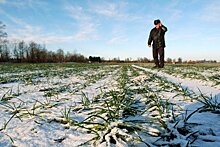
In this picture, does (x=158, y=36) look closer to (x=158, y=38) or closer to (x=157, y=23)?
(x=158, y=38)

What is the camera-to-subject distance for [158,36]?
33.1 ft

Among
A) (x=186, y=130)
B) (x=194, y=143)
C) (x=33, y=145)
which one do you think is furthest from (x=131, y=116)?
(x=33, y=145)

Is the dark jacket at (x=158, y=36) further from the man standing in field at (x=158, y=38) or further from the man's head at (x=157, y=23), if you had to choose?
the man's head at (x=157, y=23)

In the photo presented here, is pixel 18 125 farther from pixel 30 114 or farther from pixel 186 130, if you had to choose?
pixel 186 130

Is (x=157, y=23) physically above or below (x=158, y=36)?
above

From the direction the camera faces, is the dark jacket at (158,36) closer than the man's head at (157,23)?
No

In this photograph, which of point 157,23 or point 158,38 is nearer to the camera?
point 157,23

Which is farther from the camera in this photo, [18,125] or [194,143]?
[18,125]

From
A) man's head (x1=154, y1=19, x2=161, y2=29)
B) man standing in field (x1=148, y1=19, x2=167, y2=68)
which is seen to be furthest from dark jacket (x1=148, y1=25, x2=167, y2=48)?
man's head (x1=154, y1=19, x2=161, y2=29)

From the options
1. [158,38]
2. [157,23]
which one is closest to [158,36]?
[158,38]

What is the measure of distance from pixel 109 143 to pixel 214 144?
1.98ft

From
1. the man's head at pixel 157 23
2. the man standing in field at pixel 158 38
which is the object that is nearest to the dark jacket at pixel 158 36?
the man standing in field at pixel 158 38

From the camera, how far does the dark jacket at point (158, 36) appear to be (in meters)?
10.1

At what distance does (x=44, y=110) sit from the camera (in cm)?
207
